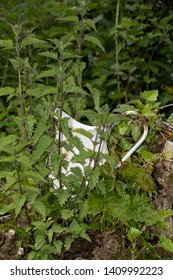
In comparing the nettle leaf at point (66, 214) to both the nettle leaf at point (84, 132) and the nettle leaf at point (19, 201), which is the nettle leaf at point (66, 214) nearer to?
the nettle leaf at point (19, 201)

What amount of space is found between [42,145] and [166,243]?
547 millimetres

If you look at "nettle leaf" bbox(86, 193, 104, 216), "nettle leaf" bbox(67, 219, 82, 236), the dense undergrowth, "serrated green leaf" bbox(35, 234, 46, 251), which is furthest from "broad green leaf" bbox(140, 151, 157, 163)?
"serrated green leaf" bbox(35, 234, 46, 251)

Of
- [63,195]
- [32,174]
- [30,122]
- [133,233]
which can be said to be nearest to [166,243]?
[133,233]

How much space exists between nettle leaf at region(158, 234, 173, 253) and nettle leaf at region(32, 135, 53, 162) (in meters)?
0.52

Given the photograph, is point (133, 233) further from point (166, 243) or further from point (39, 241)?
point (39, 241)

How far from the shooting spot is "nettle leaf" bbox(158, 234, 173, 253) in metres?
2.30

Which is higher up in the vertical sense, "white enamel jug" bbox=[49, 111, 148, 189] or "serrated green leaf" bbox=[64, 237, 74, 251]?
"white enamel jug" bbox=[49, 111, 148, 189]

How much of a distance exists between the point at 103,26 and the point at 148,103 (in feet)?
8.42

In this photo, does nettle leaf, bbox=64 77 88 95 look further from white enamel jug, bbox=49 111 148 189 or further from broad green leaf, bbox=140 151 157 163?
broad green leaf, bbox=140 151 157 163

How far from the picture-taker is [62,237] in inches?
92.0

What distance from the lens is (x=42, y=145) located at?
2250 millimetres

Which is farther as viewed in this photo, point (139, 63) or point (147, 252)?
point (139, 63)
